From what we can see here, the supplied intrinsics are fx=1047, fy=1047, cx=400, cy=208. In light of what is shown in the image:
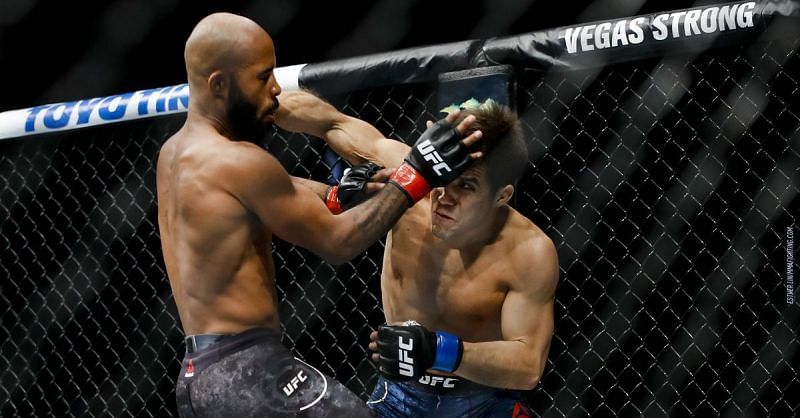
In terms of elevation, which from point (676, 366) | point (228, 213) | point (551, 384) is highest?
point (228, 213)

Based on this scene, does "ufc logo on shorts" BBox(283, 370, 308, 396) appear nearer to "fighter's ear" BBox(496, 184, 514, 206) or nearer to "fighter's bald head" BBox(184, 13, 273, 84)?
"fighter's bald head" BBox(184, 13, 273, 84)

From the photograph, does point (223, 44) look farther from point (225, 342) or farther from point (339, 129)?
point (339, 129)

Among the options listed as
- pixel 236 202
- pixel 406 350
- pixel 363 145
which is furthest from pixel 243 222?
pixel 363 145

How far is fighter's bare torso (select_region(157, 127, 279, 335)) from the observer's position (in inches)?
68.2

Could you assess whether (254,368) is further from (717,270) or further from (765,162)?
(765,162)

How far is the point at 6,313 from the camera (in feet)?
12.2

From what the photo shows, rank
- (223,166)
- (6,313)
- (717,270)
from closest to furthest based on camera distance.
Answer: (223,166) → (717,270) → (6,313)

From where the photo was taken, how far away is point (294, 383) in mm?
1756

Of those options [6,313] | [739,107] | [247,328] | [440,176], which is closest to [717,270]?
[739,107]

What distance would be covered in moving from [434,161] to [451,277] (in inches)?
20.2

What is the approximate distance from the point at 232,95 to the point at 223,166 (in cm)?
13

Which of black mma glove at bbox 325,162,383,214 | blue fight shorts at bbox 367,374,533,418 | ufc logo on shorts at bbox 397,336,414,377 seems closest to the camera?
ufc logo on shorts at bbox 397,336,414,377

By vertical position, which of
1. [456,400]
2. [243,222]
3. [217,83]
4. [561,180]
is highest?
[217,83]

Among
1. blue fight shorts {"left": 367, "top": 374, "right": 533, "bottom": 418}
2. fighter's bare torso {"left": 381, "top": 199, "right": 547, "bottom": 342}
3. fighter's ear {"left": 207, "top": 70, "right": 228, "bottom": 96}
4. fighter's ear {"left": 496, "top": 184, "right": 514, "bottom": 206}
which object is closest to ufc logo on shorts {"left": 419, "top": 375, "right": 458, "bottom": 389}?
blue fight shorts {"left": 367, "top": 374, "right": 533, "bottom": 418}
